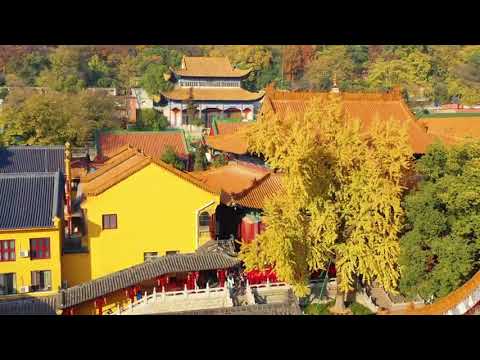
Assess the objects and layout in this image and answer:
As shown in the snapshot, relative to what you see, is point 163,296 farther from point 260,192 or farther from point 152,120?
point 152,120

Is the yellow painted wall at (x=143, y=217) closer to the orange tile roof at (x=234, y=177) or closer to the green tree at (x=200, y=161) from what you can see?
the orange tile roof at (x=234, y=177)

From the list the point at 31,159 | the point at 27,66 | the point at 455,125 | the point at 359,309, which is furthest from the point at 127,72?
the point at 359,309

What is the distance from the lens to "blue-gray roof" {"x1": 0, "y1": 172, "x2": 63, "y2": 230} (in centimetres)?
1152

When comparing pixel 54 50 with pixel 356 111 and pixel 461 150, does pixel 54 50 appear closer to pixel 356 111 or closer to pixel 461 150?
pixel 356 111

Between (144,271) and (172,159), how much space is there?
8691mm

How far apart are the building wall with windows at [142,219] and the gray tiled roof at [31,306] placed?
3.89ft

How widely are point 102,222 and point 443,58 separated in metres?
38.1

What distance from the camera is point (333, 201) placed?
1055cm

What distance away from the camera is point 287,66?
4662cm

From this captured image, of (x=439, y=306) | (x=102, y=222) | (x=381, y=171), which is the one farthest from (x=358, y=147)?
(x=102, y=222)

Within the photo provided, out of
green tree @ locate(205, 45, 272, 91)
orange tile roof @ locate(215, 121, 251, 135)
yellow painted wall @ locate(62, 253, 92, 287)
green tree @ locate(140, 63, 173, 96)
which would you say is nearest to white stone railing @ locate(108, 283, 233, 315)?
yellow painted wall @ locate(62, 253, 92, 287)

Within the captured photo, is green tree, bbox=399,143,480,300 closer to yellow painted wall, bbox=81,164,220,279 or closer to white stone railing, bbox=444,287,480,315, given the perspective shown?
white stone railing, bbox=444,287,480,315

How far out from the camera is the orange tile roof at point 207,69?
37156 millimetres

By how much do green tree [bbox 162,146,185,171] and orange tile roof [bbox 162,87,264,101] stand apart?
15964 millimetres
